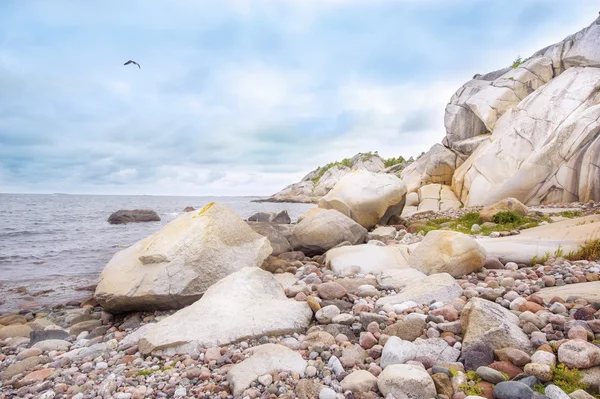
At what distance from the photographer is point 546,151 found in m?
22.0

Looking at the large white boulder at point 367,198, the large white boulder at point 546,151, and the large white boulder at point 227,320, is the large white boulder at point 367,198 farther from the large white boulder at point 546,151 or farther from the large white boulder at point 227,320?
the large white boulder at point 227,320

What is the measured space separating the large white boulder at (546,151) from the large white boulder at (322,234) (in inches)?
597

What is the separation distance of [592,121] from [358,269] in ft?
68.0

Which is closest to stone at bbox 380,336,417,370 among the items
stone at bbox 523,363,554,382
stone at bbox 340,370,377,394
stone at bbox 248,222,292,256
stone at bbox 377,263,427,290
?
stone at bbox 340,370,377,394

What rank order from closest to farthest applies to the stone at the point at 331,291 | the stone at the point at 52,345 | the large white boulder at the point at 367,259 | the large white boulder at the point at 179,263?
the stone at the point at 52,345
the stone at the point at 331,291
the large white boulder at the point at 179,263
the large white boulder at the point at 367,259

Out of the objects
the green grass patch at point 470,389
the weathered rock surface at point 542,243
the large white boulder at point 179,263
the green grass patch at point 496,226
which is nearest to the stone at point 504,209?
the green grass patch at point 496,226

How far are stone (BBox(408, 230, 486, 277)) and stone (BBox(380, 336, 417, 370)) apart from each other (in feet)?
13.3

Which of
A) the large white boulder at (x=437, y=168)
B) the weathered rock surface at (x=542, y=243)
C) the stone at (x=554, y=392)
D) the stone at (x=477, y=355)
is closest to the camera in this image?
the stone at (x=554, y=392)

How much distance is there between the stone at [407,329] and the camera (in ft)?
15.6

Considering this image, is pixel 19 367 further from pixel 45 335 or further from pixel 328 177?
pixel 328 177

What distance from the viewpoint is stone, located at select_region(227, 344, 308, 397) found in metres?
3.88

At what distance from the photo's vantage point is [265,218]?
2303cm

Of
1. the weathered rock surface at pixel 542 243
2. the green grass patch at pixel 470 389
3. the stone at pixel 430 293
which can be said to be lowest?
the green grass patch at pixel 470 389

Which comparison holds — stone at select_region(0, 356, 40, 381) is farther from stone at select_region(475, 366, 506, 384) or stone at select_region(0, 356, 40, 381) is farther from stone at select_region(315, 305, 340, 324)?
stone at select_region(475, 366, 506, 384)
